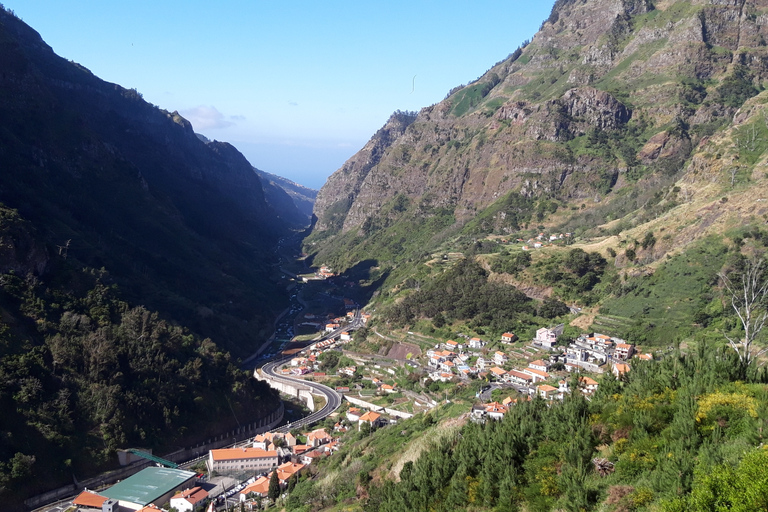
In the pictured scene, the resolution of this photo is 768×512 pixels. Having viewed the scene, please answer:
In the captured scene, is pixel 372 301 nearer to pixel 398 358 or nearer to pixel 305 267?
pixel 398 358

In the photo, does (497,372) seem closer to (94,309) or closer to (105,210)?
(94,309)

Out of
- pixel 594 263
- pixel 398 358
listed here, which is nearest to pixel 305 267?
pixel 398 358

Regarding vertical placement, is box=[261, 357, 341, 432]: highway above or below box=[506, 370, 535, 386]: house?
below

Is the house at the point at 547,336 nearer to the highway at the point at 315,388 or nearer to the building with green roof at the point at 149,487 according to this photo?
the highway at the point at 315,388

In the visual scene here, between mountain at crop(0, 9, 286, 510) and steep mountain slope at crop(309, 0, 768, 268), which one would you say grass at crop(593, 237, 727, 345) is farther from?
mountain at crop(0, 9, 286, 510)

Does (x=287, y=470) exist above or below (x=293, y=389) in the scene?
above

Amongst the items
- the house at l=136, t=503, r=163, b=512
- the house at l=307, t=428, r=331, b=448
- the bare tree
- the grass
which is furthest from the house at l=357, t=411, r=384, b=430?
the bare tree

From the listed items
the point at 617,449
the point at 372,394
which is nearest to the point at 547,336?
the point at 372,394
